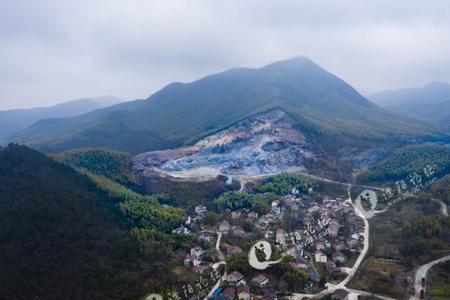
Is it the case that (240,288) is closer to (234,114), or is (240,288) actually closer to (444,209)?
(444,209)

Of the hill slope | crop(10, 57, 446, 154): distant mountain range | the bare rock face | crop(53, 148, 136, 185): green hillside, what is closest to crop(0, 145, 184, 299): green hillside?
the hill slope

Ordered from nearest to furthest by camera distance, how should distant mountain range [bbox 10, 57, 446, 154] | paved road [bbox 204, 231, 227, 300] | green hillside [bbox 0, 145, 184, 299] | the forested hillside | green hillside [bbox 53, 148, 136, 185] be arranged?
green hillside [bbox 0, 145, 184, 299] < paved road [bbox 204, 231, 227, 300] < the forested hillside < green hillside [bbox 53, 148, 136, 185] < distant mountain range [bbox 10, 57, 446, 154]

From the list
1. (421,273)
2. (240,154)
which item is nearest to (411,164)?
(240,154)

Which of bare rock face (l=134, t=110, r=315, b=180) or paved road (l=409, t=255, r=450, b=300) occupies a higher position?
bare rock face (l=134, t=110, r=315, b=180)

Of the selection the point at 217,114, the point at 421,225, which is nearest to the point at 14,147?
the point at 421,225

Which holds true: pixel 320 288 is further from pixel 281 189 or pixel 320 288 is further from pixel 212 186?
pixel 212 186

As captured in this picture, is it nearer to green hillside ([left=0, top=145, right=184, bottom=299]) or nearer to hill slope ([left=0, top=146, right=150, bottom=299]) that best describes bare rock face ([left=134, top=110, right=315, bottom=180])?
green hillside ([left=0, top=145, right=184, bottom=299])

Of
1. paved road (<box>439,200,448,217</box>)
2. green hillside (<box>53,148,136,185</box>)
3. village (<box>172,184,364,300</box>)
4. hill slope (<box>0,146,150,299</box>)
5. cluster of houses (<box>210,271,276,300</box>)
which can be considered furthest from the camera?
green hillside (<box>53,148,136,185</box>)
